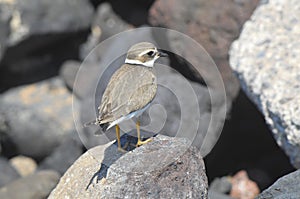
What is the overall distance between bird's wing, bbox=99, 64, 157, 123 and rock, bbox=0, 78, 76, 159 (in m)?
6.25

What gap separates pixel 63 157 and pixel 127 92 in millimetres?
5888

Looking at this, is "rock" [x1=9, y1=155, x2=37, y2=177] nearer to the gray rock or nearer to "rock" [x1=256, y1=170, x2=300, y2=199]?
the gray rock

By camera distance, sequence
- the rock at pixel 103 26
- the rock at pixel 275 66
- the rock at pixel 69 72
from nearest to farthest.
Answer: the rock at pixel 275 66
the rock at pixel 69 72
the rock at pixel 103 26

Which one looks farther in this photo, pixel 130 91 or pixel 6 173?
pixel 6 173

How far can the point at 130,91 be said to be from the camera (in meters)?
7.39

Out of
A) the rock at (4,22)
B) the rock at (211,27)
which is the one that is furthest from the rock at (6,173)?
the rock at (211,27)

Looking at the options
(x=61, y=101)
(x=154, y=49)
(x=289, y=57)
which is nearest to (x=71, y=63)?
(x=61, y=101)

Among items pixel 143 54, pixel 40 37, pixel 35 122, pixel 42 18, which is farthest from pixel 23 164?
pixel 143 54

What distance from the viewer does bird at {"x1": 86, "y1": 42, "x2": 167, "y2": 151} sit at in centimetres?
715

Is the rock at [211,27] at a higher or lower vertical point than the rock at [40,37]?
higher

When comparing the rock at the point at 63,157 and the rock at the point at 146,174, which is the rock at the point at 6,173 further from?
the rock at the point at 146,174

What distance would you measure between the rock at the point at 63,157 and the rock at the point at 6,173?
55cm

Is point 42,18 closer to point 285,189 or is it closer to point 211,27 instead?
point 211,27

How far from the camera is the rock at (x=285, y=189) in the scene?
7.64 metres
